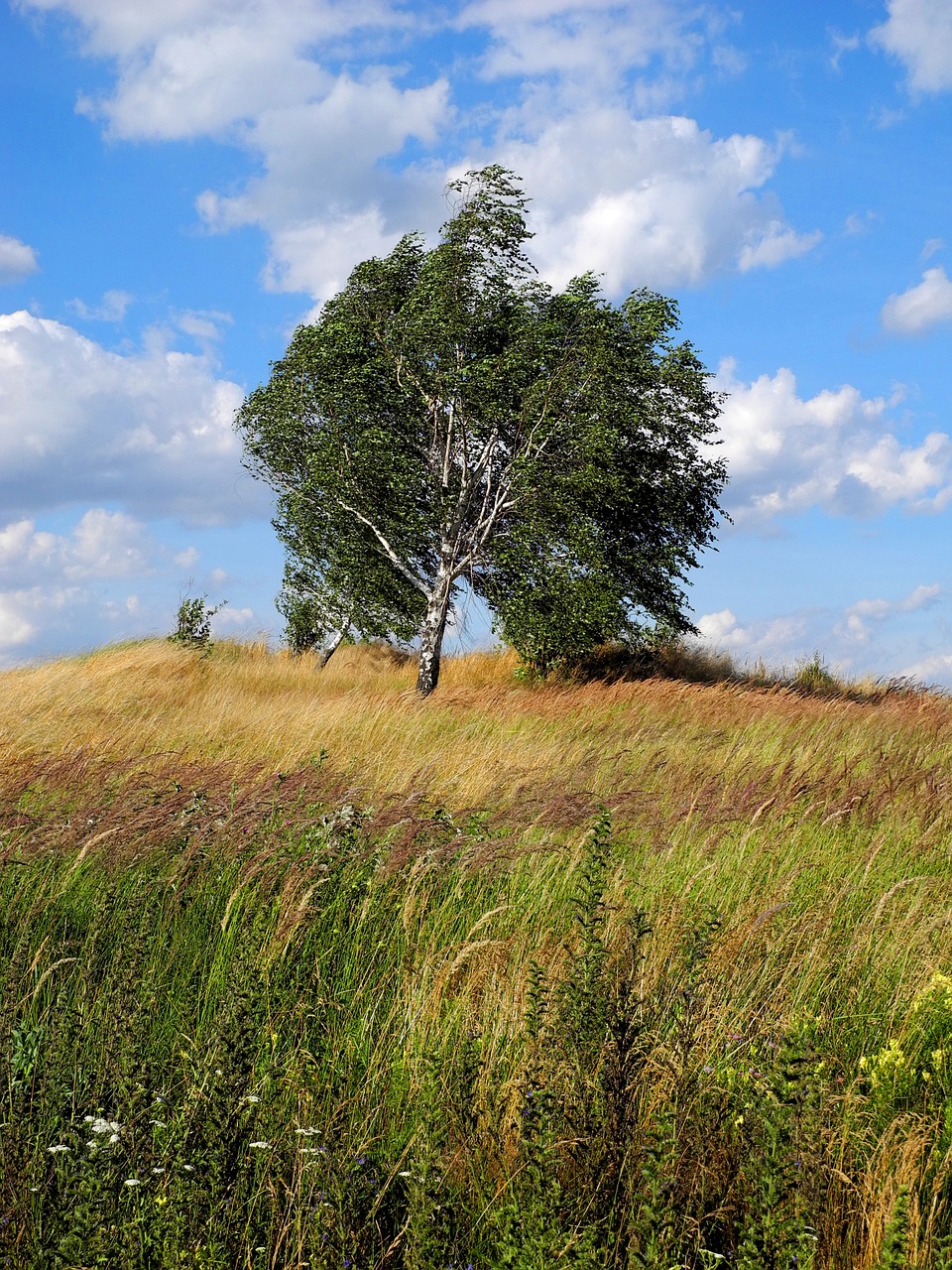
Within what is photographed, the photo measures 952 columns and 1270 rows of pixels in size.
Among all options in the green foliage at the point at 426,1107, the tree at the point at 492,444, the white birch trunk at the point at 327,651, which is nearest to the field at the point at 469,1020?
the green foliage at the point at 426,1107

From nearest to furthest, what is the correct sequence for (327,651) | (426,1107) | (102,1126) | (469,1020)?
1. (102,1126)
2. (426,1107)
3. (469,1020)
4. (327,651)

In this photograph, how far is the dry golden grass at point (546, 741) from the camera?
7.67 m

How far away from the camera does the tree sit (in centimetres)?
1894

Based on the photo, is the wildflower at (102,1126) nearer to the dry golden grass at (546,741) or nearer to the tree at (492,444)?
the dry golden grass at (546,741)

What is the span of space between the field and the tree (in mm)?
11168

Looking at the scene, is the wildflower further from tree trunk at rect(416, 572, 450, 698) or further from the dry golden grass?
tree trunk at rect(416, 572, 450, 698)

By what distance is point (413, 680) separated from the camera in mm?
24250

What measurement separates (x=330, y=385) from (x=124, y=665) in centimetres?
721

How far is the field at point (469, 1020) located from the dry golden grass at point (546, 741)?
108mm

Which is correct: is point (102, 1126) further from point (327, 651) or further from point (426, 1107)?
point (327, 651)

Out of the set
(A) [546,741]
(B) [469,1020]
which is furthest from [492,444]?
(B) [469,1020]

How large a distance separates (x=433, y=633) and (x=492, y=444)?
4.21 metres

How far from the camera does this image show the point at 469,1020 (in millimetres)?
3871

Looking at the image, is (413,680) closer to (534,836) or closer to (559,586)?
(559,586)
